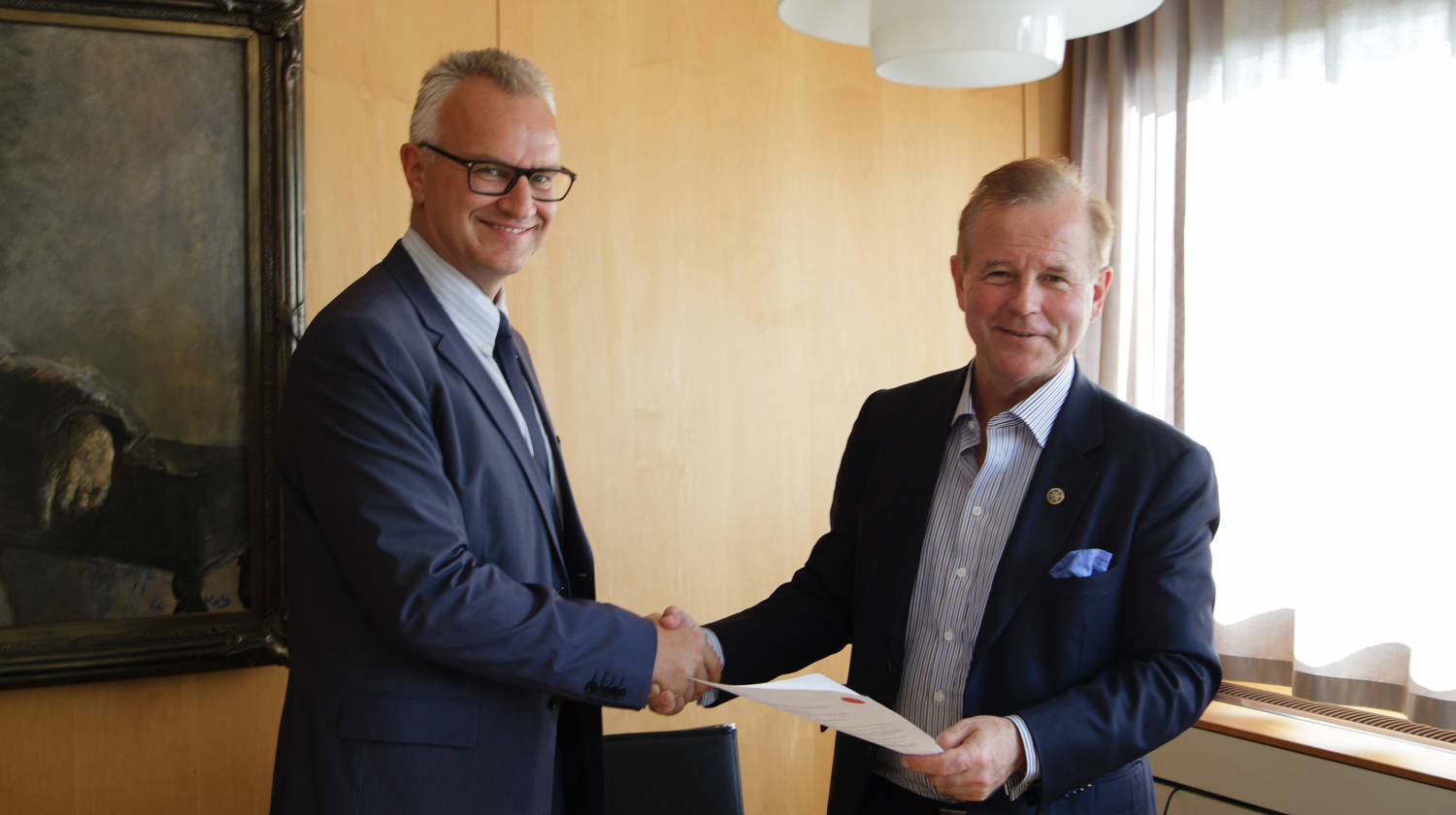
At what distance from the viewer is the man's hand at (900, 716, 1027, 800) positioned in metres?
1.44

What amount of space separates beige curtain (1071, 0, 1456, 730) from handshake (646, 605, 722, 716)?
1.60 metres

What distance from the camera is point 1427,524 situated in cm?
251

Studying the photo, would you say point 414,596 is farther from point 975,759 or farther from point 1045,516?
point 1045,516

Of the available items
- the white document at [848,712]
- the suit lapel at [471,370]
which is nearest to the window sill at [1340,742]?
the white document at [848,712]

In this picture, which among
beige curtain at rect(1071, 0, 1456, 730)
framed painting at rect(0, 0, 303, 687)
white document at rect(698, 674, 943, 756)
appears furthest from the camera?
beige curtain at rect(1071, 0, 1456, 730)

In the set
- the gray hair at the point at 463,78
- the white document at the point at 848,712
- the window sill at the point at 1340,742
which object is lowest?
the window sill at the point at 1340,742

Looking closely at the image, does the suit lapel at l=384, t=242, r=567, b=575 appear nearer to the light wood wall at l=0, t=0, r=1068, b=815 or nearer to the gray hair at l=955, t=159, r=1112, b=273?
the gray hair at l=955, t=159, r=1112, b=273

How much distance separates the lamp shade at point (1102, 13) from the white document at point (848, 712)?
3.49 ft

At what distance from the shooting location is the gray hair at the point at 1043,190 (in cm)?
173

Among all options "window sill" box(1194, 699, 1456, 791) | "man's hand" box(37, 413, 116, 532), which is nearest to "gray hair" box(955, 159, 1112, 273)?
"window sill" box(1194, 699, 1456, 791)

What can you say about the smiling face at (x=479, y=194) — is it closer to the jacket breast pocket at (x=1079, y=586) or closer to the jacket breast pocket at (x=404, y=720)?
the jacket breast pocket at (x=404, y=720)

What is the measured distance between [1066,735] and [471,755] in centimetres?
84

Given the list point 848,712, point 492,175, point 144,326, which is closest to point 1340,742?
point 848,712

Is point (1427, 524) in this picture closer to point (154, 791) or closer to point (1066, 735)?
point (1066, 735)
